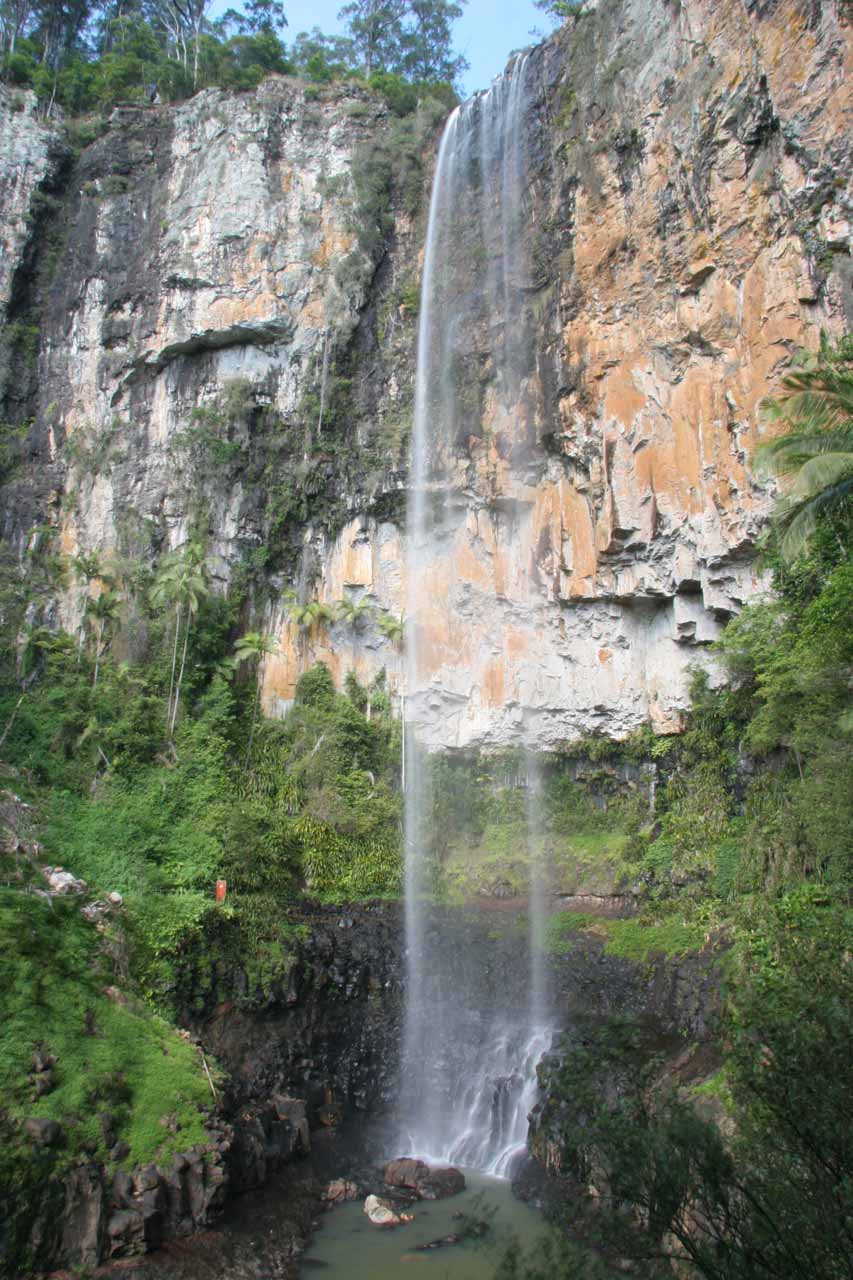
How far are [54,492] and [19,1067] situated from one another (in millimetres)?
20623

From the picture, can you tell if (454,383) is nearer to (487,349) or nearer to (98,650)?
(487,349)

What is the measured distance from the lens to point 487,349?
2253 cm

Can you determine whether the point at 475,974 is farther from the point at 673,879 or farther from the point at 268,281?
the point at 268,281

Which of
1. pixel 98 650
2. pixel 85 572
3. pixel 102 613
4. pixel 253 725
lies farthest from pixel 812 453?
pixel 85 572

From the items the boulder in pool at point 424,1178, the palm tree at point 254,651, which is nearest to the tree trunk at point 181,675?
the palm tree at point 254,651

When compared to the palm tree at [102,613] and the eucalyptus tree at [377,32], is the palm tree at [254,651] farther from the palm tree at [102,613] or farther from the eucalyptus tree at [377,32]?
the eucalyptus tree at [377,32]

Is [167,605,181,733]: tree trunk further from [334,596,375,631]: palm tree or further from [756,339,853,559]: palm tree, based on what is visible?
[756,339,853,559]: palm tree

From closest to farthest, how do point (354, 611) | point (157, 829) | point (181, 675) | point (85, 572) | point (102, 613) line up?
1. point (157, 829)
2. point (181, 675)
3. point (102, 613)
4. point (354, 611)
5. point (85, 572)

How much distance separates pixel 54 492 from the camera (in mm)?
26859

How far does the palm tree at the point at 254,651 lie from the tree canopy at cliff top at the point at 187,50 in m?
18.7

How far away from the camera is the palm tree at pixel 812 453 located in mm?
10312

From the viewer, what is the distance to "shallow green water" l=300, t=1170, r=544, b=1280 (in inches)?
379

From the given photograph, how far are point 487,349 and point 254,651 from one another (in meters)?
10.3

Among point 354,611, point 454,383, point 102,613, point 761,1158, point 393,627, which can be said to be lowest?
point 761,1158
